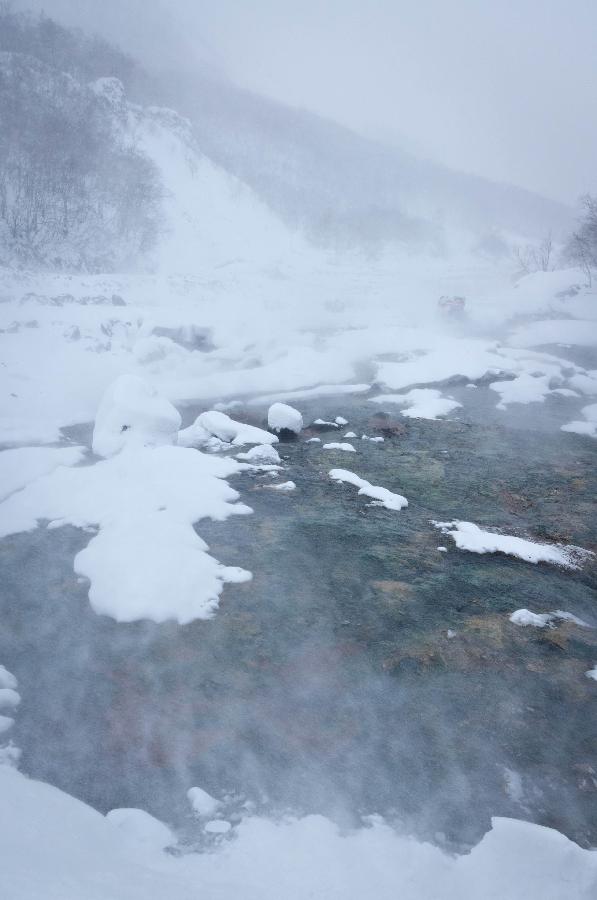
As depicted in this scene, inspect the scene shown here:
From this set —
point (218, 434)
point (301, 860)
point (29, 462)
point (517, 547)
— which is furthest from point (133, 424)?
point (301, 860)

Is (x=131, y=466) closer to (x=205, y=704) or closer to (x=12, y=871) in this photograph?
(x=205, y=704)

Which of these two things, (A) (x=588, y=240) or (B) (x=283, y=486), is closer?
(B) (x=283, y=486)

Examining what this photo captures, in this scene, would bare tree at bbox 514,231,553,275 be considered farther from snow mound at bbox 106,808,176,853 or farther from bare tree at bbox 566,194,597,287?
snow mound at bbox 106,808,176,853

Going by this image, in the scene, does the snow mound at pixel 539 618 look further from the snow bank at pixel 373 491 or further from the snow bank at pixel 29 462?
the snow bank at pixel 29 462

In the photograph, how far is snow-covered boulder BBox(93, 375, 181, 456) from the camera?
9.71m

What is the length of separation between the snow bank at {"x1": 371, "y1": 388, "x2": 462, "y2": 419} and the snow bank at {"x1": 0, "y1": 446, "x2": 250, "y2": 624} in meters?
6.81

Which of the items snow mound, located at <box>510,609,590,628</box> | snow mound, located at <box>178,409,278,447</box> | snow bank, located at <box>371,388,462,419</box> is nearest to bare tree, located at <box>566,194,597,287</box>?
snow bank, located at <box>371,388,462,419</box>

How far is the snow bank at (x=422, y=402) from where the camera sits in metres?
14.2

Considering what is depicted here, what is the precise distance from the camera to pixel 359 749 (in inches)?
157

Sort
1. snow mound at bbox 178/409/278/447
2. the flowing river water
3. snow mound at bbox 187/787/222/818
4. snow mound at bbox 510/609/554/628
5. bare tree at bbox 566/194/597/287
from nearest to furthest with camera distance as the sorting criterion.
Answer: snow mound at bbox 187/787/222/818 < the flowing river water < snow mound at bbox 510/609/554/628 < snow mound at bbox 178/409/278/447 < bare tree at bbox 566/194/597/287

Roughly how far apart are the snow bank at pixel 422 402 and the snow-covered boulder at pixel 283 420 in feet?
12.7

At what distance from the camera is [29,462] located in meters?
9.02

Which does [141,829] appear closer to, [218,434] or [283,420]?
[218,434]

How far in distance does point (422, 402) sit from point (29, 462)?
1102cm
